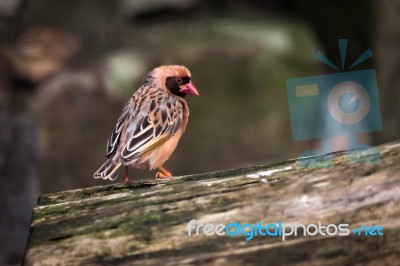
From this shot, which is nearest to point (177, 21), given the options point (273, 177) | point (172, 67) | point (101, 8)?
point (101, 8)

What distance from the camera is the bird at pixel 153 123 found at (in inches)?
141

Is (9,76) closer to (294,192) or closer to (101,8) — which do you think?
(101,8)

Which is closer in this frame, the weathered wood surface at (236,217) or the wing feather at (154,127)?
the weathered wood surface at (236,217)

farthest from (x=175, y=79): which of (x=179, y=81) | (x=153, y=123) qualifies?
(x=153, y=123)

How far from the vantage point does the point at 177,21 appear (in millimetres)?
10320

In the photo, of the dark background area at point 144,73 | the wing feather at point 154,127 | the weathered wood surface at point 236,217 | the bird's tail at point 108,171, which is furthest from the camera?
the dark background area at point 144,73

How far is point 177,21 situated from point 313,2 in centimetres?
166
